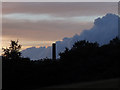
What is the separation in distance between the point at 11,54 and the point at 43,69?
6111cm

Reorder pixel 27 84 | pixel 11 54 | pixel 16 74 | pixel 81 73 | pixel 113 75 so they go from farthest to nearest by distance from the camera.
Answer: pixel 11 54, pixel 16 74, pixel 27 84, pixel 81 73, pixel 113 75

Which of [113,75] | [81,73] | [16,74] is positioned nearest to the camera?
[113,75]

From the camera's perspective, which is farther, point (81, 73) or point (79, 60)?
point (79, 60)

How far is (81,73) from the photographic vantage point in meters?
21.5

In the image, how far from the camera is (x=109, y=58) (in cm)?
2155

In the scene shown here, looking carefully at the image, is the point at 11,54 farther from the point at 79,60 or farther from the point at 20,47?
the point at 79,60

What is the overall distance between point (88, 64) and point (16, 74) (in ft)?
20.3

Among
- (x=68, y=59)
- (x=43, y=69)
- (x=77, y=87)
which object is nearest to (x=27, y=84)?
(x=43, y=69)

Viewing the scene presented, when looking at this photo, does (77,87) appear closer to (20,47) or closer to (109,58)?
(109,58)

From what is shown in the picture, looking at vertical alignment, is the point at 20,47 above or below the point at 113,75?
above

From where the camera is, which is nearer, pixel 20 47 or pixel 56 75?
→ pixel 56 75

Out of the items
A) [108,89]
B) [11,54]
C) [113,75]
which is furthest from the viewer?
[11,54]

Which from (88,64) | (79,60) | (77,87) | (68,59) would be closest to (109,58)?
(88,64)

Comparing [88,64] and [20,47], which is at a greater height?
[20,47]
